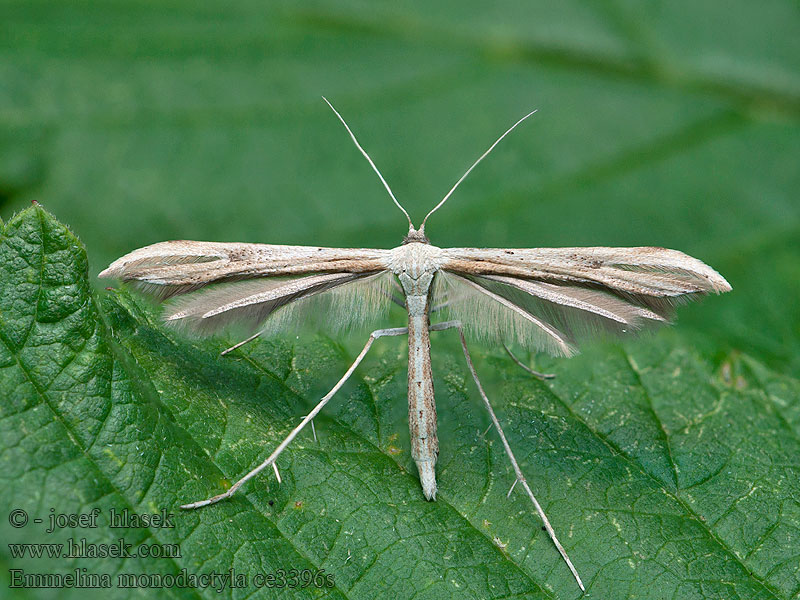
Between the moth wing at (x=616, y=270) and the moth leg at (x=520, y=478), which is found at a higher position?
the moth wing at (x=616, y=270)

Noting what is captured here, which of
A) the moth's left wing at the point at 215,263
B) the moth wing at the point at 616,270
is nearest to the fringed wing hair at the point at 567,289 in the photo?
the moth wing at the point at 616,270

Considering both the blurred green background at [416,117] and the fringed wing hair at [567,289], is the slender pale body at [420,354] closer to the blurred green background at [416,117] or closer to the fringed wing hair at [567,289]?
the fringed wing hair at [567,289]

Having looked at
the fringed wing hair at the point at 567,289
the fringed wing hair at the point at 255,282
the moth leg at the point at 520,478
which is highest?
the fringed wing hair at the point at 255,282

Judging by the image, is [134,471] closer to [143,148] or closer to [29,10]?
[143,148]

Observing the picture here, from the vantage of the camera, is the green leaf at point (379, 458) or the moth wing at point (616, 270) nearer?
the green leaf at point (379, 458)

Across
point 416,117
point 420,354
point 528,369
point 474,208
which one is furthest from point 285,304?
point 416,117

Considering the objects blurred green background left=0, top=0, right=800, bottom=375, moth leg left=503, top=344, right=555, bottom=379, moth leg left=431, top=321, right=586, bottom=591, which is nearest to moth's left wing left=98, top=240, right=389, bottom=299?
moth leg left=431, top=321, right=586, bottom=591

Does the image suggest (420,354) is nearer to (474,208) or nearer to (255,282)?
(255,282)
